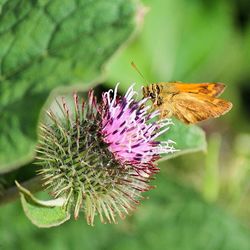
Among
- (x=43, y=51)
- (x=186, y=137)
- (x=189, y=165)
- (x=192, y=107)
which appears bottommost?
(x=189, y=165)

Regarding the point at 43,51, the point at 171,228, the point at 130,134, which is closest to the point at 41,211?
the point at 43,51

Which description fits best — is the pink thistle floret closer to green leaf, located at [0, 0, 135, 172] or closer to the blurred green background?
green leaf, located at [0, 0, 135, 172]

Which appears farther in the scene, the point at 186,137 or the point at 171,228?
the point at 171,228

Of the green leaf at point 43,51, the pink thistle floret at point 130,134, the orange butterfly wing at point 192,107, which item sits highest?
the green leaf at point 43,51

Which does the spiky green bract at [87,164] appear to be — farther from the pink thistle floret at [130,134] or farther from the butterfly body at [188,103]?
the butterfly body at [188,103]

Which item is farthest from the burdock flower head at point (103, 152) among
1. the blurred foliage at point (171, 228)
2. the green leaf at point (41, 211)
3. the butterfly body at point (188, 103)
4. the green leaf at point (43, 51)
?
the blurred foliage at point (171, 228)

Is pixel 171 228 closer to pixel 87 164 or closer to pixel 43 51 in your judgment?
pixel 87 164

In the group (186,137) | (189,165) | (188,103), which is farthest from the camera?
(189,165)
